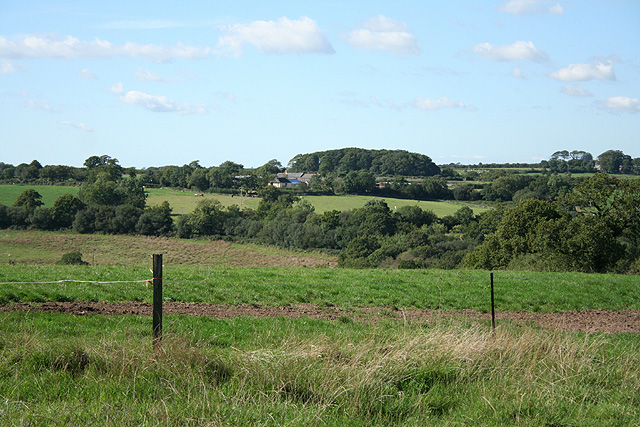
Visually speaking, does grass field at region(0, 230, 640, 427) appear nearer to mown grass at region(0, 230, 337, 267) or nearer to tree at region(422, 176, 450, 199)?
mown grass at region(0, 230, 337, 267)

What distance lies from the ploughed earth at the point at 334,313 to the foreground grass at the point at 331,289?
1.57ft

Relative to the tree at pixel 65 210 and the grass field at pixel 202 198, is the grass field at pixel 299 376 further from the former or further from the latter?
the grass field at pixel 202 198

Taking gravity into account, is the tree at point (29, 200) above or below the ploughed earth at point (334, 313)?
above

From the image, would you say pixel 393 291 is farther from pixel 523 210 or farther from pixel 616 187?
pixel 616 187

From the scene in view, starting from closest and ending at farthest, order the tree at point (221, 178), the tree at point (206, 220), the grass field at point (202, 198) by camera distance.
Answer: the tree at point (206, 220) → the grass field at point (202, 198) → the tree at point (221, 178)

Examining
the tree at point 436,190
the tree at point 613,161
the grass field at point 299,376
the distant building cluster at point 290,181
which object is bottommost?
the grass field at point 299,376

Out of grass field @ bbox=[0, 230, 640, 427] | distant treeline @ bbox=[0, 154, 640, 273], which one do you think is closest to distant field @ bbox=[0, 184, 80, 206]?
distant treeline @ bbox=[0, 154, 640, 273]

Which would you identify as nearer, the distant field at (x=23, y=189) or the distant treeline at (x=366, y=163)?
the distant field at (x=23, y=189)

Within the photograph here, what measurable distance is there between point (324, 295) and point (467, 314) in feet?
12.2

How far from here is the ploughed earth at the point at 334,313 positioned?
11.4 meters

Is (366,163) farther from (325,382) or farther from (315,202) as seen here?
(325,382)

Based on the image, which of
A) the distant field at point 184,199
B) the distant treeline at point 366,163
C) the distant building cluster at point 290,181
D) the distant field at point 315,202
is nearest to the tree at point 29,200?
the distant field at point 184,199

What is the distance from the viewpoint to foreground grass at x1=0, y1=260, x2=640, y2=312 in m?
13.1

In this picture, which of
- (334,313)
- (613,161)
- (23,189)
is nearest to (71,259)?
(334,313)
